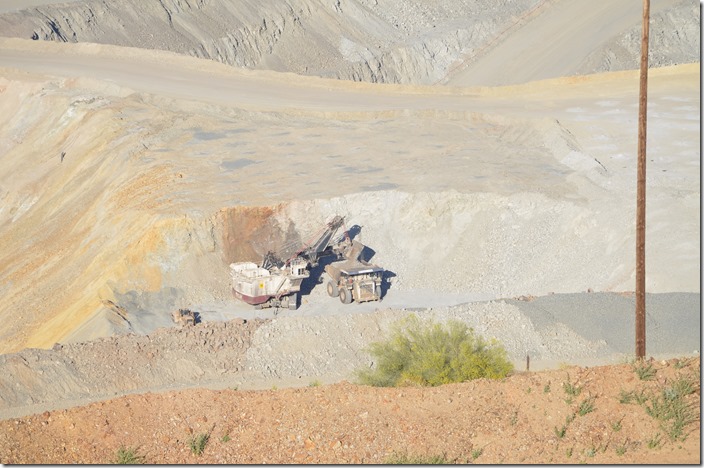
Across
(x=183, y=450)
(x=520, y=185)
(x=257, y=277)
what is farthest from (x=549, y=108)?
(x=183, y=450)

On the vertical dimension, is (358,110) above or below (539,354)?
above

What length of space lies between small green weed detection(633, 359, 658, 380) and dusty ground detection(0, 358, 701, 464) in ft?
0.35

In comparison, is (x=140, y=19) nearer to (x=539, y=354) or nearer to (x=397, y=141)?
(x=397, y=141)

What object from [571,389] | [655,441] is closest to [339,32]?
[571,389]

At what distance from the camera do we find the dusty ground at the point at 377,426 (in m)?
18.5

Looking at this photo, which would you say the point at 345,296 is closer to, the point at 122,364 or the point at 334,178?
the point at 122,364

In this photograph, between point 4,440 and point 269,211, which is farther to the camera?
point 269,211

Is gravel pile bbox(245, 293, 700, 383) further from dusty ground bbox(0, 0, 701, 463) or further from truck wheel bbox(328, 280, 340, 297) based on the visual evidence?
truck wheel bbox(328, 280, 340, 297)

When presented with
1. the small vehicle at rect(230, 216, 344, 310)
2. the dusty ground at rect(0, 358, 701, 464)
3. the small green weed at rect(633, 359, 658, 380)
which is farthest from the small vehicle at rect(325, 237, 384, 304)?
the small green weed at rect(633, 359, 658, 380)

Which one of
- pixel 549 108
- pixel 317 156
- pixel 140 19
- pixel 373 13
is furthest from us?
pixel 373 13

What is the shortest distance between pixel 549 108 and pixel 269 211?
1886cm

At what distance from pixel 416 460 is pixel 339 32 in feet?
201

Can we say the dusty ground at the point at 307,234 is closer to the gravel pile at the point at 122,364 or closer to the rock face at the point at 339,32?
the gravel pile at the point at 122,364

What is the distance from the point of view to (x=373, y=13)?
8012 cm
